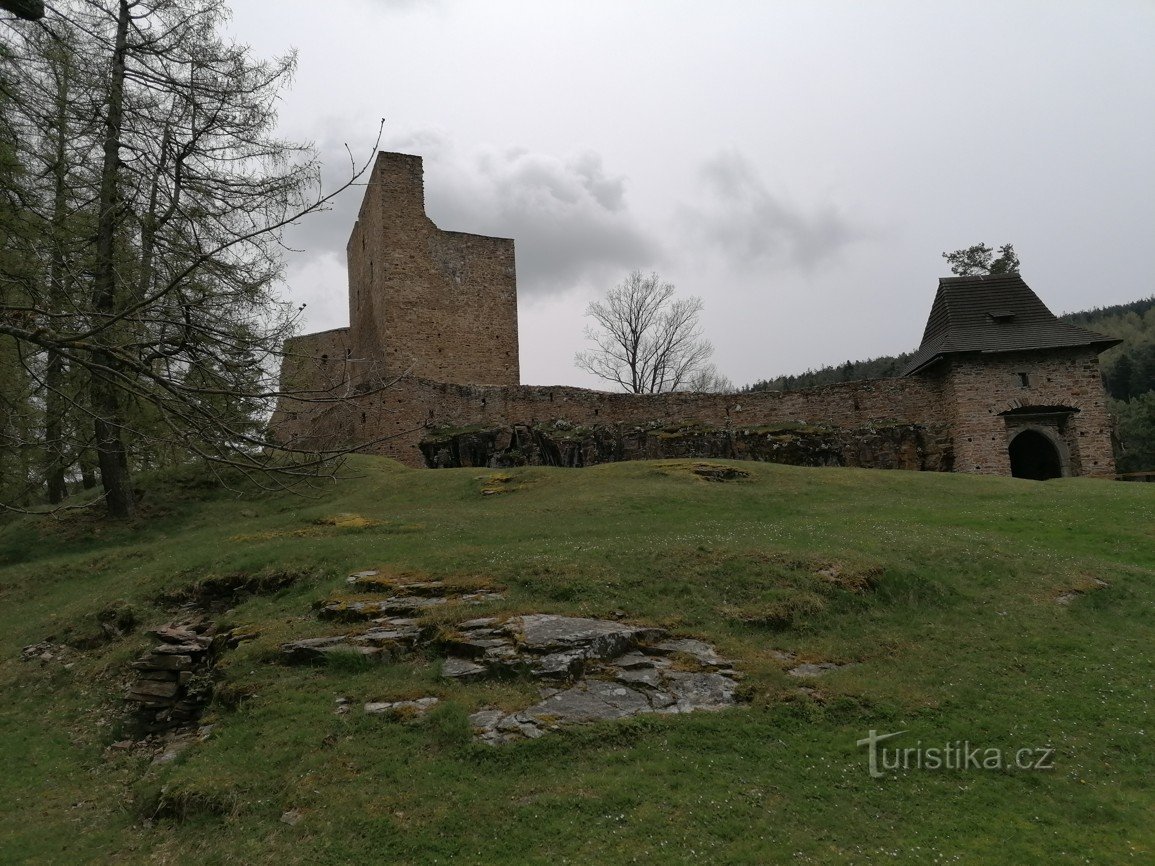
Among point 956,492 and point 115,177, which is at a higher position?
point 115,177

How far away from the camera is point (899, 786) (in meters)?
7.09

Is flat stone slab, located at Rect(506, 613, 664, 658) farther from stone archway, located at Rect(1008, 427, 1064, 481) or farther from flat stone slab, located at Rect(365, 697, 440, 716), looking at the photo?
stone archway, located at Rect(1008, 427, 1064, 481)

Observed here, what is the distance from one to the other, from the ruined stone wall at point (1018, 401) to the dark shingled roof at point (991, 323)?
51cm

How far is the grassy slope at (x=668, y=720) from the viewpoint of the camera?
21.4 feet

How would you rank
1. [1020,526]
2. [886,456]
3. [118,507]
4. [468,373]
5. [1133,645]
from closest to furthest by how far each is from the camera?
1. [1133,645]
2. [1020,526]
3. [118,507]
4. [886,456]
5. [468,373]

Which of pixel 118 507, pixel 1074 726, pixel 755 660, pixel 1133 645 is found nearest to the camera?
pixel 1074 726

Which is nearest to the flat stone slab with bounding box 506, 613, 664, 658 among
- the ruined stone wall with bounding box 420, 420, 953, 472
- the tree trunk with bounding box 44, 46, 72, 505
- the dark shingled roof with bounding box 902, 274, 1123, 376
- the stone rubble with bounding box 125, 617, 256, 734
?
the stone rubble with bounding box 125, 617, 256, 734

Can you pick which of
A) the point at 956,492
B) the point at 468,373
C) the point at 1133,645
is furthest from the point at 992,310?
the point at 1133,645

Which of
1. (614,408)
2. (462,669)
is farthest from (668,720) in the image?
(614,408)

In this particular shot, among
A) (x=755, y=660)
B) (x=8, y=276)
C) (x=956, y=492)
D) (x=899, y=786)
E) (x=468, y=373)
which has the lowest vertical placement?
(x=899, y=786)

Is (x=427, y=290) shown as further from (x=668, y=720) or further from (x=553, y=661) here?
(x=668, y=720)

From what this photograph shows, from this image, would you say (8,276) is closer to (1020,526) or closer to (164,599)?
(164,599)

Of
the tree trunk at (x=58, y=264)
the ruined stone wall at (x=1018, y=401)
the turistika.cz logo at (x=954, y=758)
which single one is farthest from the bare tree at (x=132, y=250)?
the ruined stone wall at (x=1018, y=401)

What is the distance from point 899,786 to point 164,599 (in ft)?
37.2
